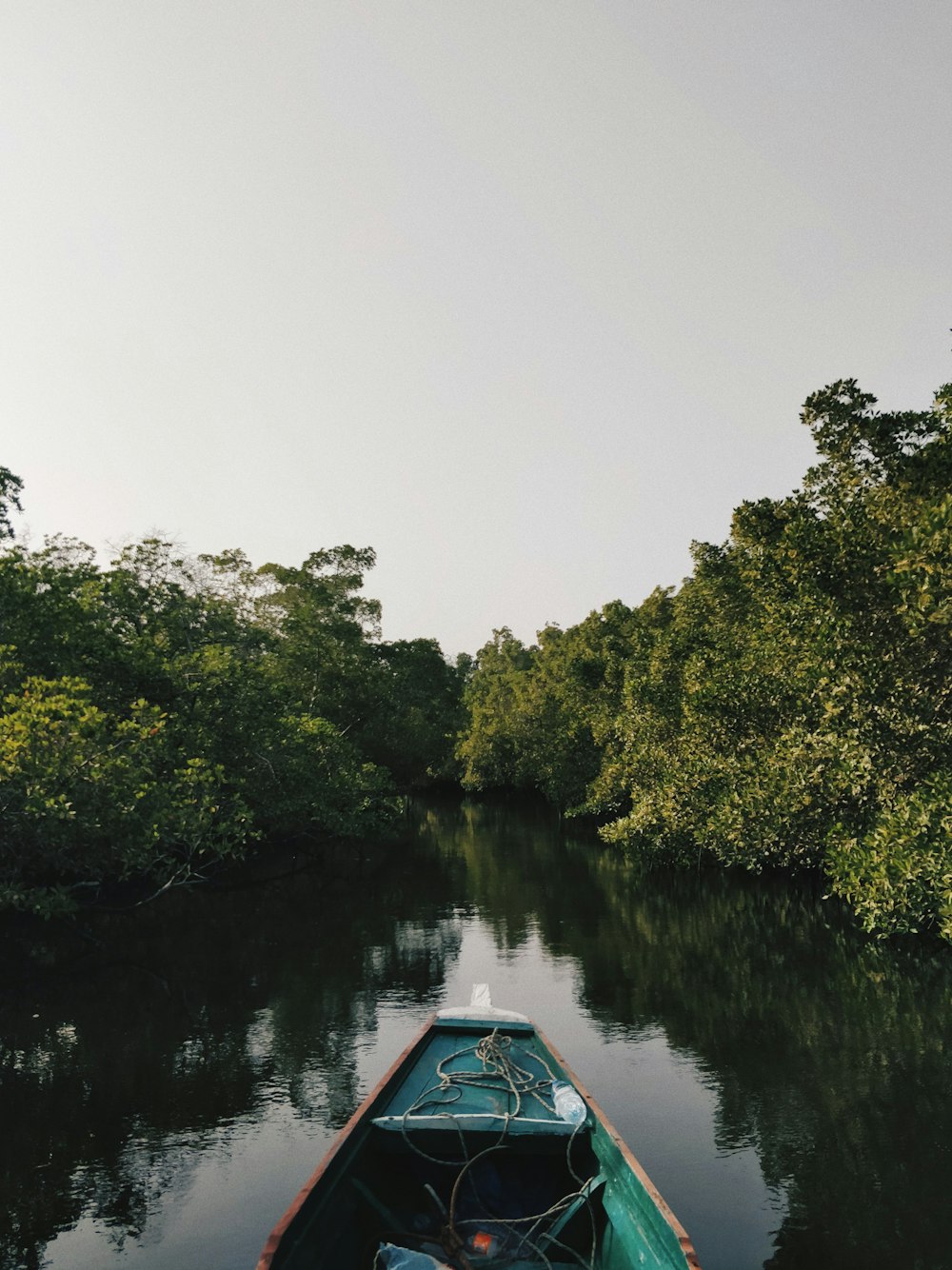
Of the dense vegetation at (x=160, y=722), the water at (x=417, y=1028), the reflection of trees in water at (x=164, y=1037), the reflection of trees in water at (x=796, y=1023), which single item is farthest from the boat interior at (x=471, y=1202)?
the dense vegetation at (x=160, y=722)

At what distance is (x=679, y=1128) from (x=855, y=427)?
12332 millimetres

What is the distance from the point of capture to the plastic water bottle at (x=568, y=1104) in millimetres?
7633

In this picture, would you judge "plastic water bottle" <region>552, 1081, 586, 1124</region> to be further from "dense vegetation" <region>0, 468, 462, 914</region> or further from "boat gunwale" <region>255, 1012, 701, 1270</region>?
"dense vegetation" <region>0, 468, 462, 914</region>

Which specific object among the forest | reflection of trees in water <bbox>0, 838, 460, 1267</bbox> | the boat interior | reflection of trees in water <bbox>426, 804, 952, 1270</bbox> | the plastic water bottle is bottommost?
reflection of trees in water <bbox>426, 804, 952, 1270</bbox>

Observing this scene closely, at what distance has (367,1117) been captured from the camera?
759 cm

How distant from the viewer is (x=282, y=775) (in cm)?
2544

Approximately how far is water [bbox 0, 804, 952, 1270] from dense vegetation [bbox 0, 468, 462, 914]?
2.44 metres

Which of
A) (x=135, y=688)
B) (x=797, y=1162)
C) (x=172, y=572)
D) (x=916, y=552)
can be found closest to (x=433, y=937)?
(x=135, y=688)

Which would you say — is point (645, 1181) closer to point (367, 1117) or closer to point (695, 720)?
point (367, 1117)

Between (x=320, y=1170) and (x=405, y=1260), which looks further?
(x=320, y=1170)

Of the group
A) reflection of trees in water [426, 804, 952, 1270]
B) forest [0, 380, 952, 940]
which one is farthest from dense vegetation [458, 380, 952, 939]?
reflection of trees in water [426, 804, 952, 1270]

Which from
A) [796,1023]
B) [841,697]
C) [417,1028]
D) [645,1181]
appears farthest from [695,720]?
[645,1181]

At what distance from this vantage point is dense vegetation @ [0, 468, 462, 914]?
49.5 ft

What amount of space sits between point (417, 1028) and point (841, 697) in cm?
927
